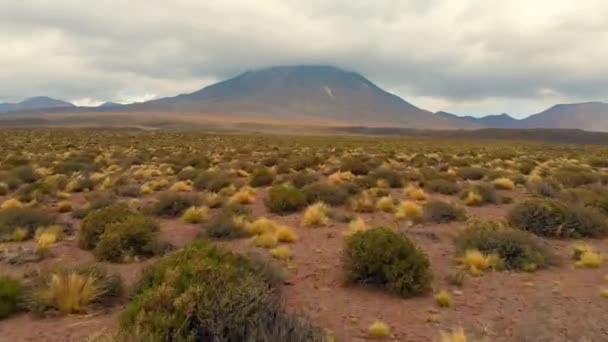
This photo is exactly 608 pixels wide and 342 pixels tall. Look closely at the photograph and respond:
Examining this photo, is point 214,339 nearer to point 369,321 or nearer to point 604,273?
point 369,321

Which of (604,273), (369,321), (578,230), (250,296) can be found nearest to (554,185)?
(578,230)

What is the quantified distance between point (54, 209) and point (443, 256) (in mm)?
11197

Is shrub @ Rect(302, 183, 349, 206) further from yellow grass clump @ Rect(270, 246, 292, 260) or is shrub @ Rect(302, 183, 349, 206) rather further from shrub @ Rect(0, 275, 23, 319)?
shrub @ Rect(0, 275, 23, 319)

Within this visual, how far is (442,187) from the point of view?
59.2 ft

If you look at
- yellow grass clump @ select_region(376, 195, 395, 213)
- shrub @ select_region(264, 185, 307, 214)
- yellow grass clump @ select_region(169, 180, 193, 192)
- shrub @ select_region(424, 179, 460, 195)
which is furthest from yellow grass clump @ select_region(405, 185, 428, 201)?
yellow grass clump @ select_region(169, 180, 193, 192)

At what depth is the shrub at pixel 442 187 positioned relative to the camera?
17.8 metres

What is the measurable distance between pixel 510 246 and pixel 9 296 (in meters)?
8.32

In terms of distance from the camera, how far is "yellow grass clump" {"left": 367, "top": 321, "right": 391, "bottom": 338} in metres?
6.37

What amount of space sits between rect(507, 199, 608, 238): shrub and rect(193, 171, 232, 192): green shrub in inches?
398

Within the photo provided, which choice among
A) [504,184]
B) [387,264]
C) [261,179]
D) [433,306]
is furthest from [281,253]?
[504,184]

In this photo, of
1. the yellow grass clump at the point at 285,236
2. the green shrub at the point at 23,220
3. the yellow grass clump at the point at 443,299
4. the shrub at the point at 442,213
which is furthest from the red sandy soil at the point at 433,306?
the shrub at the point at 442,213

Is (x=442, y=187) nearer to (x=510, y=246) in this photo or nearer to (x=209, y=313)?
(x=510, y=246)

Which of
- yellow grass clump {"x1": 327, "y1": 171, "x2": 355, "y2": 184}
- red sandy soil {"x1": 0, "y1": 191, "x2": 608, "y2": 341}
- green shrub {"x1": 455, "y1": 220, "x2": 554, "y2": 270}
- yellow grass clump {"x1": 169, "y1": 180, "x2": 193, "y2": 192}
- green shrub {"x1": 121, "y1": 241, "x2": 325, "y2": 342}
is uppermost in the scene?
green shrub {"x1": 121, "y1": 241, "x2": 325, "y2": 342}

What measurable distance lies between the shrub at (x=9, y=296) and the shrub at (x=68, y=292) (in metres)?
0.17
